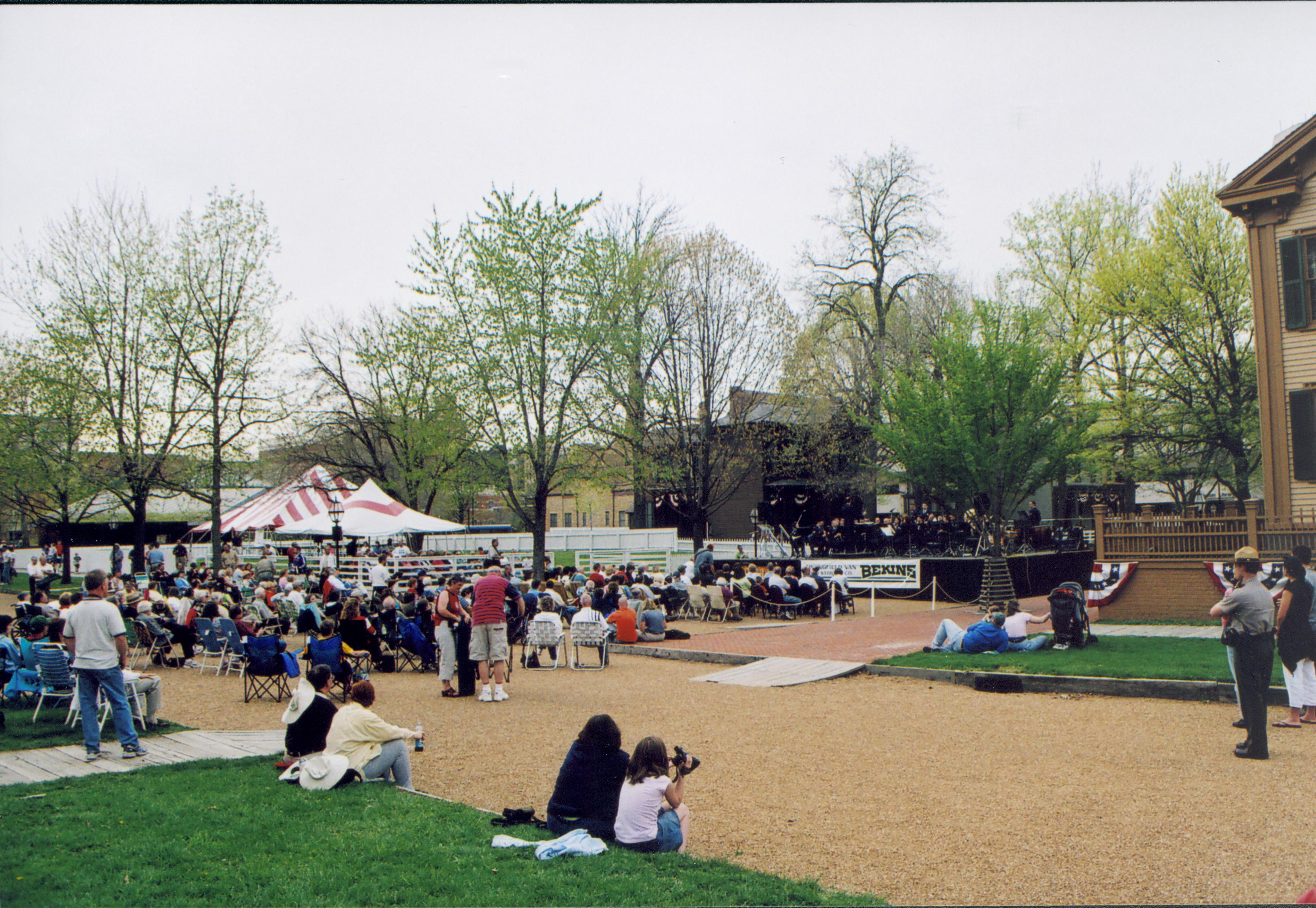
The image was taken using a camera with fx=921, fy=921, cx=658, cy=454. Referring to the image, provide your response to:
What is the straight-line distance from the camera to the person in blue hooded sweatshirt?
46.7ft

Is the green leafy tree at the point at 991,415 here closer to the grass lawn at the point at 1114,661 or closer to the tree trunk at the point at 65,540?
the grass lawn at the point at 1114,661

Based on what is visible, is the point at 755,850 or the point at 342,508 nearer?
the point at 755,850

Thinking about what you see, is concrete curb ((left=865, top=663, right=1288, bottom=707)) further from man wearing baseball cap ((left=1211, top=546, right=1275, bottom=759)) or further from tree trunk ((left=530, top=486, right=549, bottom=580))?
tree trunk ((left=530, top=486, right=549, bottom=580))

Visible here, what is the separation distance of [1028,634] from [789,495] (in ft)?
82.5

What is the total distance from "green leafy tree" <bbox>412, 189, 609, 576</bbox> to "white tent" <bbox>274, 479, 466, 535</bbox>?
2.53 meters

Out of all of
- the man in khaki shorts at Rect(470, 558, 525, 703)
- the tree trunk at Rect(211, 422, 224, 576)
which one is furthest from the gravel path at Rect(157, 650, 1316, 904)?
the tree trunk at Rect(211, 422, 224, 576)

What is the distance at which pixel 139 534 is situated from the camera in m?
30.8

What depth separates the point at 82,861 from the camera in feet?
16.6

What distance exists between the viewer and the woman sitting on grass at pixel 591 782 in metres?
5.58

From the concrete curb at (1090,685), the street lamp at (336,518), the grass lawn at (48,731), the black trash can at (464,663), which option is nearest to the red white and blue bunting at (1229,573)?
the concrete curb at (1090,685)

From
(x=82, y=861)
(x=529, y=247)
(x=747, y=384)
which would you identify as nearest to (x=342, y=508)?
(x=529, y=247)

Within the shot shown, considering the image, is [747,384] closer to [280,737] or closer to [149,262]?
[149,262]

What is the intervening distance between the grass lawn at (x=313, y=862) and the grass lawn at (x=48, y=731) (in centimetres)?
238

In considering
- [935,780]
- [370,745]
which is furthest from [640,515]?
[370,745]
